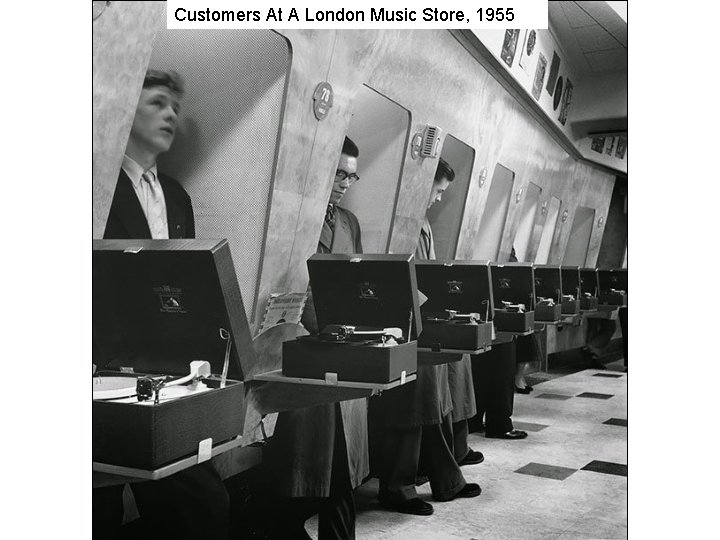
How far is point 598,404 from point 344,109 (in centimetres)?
225

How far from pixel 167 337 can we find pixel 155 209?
96 centimetres

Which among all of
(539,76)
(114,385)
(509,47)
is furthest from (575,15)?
(114,385)

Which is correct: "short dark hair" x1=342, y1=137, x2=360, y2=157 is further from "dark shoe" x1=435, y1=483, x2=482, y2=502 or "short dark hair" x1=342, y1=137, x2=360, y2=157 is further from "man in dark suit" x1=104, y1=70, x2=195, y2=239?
"dark shoe" x1=435, y1=483, x2=482, y2=502

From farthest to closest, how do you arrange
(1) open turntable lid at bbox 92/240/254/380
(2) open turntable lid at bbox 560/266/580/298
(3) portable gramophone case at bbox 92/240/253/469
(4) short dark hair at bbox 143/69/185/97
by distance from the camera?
(2) open turntable lid at bbox 560/266/580/298
(4) short dark hair at bbox 143/69/185/97
(1) open turntable lid at bbox 92/240/254/380
(3) portable gramophone case at bbox 92/240/253/469

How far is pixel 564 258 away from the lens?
186 inches

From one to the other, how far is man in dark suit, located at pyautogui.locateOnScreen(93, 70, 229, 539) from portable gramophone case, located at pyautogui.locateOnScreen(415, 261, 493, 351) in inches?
44.1

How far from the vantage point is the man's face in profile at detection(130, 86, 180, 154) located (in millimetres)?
2361

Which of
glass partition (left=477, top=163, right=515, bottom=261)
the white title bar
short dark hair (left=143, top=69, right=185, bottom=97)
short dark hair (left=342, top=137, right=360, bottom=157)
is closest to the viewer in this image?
the white title bar

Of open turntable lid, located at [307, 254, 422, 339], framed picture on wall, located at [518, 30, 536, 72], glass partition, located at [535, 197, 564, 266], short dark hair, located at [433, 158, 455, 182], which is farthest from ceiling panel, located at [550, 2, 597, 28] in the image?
glass partition, located at [535, 197, 564, 266]

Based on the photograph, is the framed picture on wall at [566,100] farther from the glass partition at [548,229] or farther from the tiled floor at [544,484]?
the glass partition at [548,229]

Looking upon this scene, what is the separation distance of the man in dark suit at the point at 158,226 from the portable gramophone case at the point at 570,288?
108 inches

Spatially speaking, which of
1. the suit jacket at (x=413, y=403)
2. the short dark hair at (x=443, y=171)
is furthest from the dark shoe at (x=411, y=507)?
the short dark hair at (x=443, y=171)

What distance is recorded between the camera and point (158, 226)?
7.99 feet

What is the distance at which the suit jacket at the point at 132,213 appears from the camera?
212 cm
